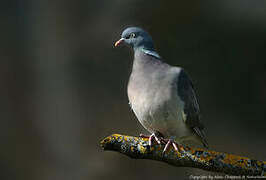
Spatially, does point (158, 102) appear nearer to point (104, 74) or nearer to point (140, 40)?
point (140, 40)

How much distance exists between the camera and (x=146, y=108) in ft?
7.73

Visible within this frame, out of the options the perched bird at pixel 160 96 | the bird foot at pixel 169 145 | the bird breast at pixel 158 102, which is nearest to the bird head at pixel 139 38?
the perched bird at pixel 160 96

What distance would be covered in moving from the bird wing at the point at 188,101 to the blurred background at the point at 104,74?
6.62 ft

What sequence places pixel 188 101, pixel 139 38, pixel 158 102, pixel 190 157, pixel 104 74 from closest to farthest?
1. pixel 190 157
2. pixel 158 102
3. pixel 188 101
4. pixel 139 38
5. pixel 104 74

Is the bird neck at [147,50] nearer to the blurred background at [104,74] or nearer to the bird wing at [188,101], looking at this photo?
the bird wing at [188,101]

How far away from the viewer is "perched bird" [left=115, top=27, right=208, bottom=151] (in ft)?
7.71

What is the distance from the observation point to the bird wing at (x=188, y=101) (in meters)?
2.42

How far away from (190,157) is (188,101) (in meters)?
0.43

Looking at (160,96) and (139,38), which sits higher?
(139,38)

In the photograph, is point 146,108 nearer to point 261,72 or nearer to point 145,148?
point 145,148

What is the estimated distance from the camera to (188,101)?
2.47m

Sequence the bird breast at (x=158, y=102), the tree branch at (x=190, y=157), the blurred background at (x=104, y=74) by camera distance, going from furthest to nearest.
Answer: the blurred background at (x=104, y=74) → the bird breast at (x=158, y=102) → the tree branch at (x=190, y=157)

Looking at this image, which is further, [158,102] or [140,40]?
[140,40]

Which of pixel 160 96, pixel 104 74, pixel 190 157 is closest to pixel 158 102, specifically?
pixel 160 96
